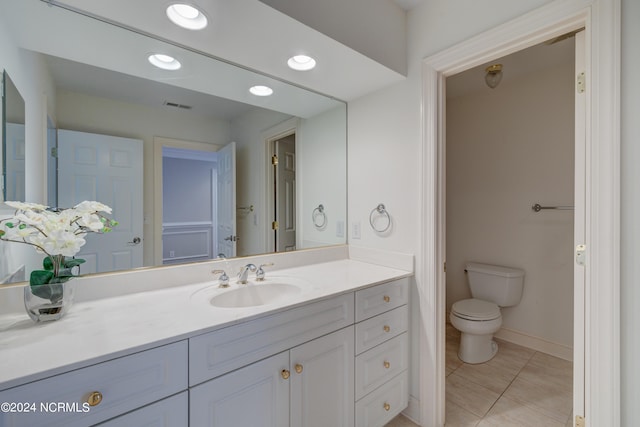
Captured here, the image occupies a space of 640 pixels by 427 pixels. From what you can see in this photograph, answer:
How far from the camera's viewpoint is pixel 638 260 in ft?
Answer: 3.14

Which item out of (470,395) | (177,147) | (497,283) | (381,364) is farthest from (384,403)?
(177,147)

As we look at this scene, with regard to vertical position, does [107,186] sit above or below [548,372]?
above

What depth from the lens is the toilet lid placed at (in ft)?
6.86

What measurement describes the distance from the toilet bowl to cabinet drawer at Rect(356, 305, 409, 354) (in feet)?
2.75

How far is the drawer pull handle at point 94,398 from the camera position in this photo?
70cm

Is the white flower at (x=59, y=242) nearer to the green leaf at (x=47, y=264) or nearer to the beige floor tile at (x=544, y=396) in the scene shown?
the green leaf at (x=47, y=264)

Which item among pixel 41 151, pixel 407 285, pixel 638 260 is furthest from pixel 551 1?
pixel 41 151

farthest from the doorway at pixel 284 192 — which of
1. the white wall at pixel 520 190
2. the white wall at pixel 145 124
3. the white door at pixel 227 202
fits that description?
the white wall at pixel 520 190

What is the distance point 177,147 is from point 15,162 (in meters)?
0.57

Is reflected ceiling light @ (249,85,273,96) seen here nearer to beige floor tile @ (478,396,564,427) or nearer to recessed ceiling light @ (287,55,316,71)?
recessed ceiling light @ (287,55,316,71)

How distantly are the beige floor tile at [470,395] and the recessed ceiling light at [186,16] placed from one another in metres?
2.42

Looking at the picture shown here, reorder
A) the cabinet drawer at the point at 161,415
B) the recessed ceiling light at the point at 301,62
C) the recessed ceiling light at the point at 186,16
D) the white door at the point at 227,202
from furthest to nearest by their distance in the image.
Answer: the white door at the point at 227,202
the recessed ceiling light at the point at 301,62
the recessed ceiling light at the point at 186,16
the cabinet drawer at the point at 161,415

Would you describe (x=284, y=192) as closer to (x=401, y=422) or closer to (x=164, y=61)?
(x=164, y=61)

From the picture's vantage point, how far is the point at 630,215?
0.97 meters
